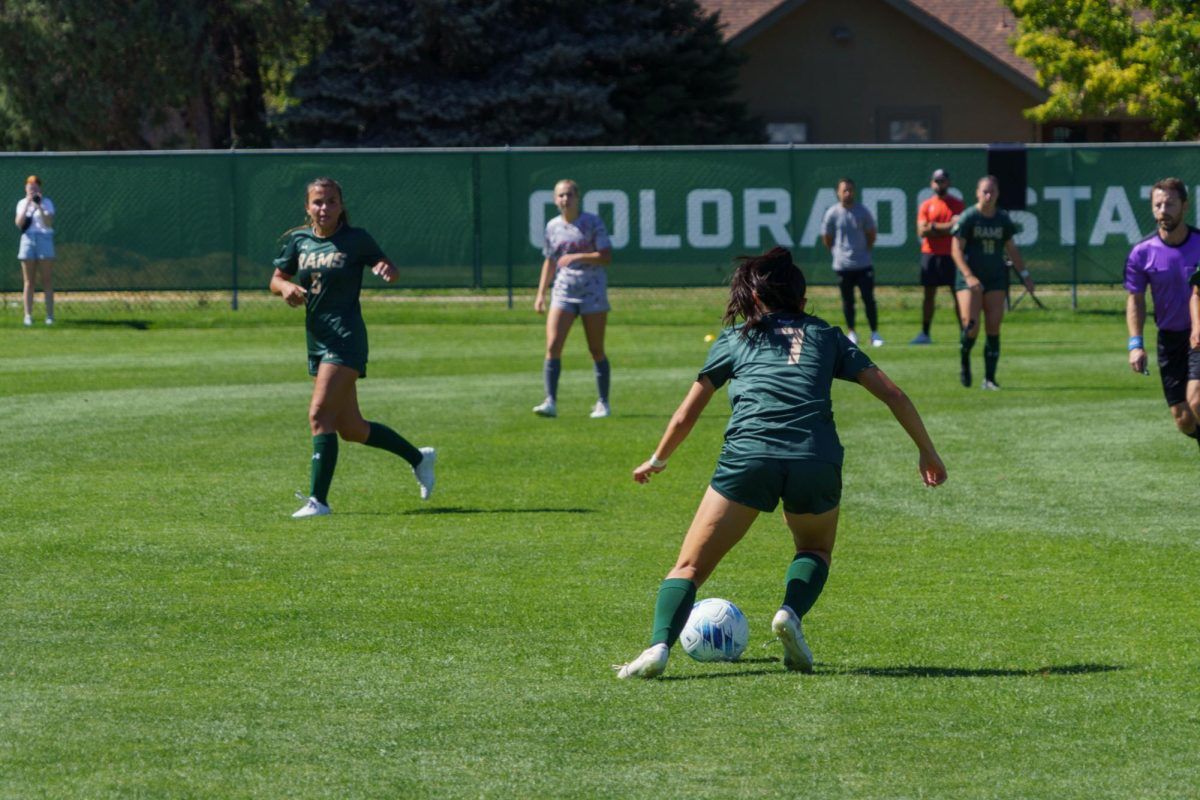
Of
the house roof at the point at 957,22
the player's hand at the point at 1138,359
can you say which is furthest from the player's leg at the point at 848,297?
the house roof at the point at 957,22

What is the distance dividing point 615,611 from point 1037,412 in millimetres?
9105

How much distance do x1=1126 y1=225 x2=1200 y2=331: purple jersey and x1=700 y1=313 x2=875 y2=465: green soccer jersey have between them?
5197 mm

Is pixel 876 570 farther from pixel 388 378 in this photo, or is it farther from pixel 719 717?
pixel 388 378

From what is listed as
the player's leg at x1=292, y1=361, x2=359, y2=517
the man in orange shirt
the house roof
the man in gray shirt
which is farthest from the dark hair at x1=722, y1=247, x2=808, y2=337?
the house roof

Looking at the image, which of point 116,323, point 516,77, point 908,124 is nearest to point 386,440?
point 116,323

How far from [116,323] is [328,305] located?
16177 millimetres

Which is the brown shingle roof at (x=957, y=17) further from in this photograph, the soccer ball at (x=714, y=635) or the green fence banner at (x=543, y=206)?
the soccer ball at (x=714, y=635)

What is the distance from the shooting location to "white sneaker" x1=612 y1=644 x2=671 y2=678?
705cm

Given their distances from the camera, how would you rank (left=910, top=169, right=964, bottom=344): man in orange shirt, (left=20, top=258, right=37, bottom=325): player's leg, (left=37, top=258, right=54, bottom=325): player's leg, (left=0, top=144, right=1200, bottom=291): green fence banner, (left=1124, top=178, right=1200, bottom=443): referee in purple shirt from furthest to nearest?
(left=0, top=144, right=1200, bottom=291): green fence banner, (left=37, top=258, right=54, bottom=325): player's leg, (left=20, top=258, right=37, bottom=325): player's leg, (left=910, top=169, right=964, bottom=344): man in orange shirt, (left=1124, top=178, right=1200, bottom=443): referee in purple shirt

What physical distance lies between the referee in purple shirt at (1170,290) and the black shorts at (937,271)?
11564 millimetres

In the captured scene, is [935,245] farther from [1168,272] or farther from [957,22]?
[957,22]

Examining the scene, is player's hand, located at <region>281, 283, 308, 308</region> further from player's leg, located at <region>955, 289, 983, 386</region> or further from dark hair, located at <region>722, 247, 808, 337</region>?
player's leg, located at <region>955, 289, 983, 386</region>

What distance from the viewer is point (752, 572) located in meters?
9.61

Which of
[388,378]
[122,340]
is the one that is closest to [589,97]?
[122,340]
